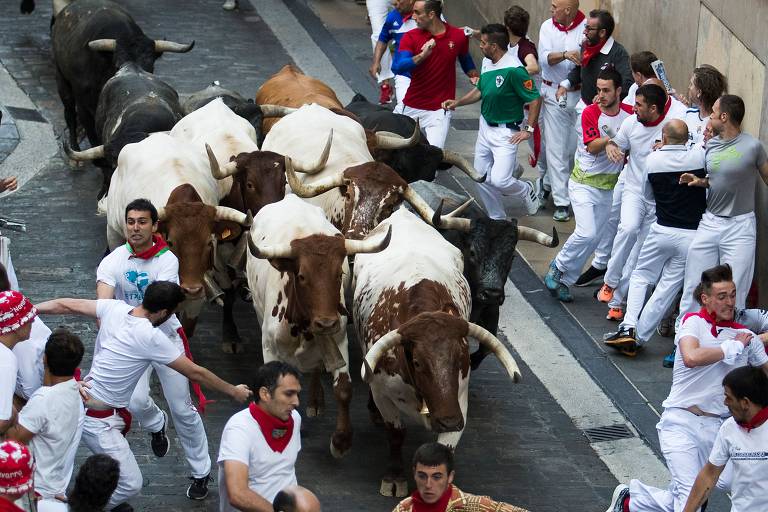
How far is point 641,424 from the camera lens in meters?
11.4

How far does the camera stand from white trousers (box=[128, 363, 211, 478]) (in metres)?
9.47

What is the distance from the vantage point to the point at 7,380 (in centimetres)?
810

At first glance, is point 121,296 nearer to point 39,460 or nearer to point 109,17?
point 39,460

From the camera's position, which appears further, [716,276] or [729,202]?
[729,202]

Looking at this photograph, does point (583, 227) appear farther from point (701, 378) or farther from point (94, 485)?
point (94, 485)

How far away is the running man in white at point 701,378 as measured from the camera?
8.97 meters

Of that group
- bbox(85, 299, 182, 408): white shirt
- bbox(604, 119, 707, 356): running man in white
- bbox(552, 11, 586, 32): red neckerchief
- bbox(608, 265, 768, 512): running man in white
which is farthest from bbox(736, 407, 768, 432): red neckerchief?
bbox(552, 11, 586, 32): red neckerchief

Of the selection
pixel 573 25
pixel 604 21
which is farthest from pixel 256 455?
pixel 573 25

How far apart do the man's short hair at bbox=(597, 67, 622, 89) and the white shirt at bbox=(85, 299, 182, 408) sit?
587 cm

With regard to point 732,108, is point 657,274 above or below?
below

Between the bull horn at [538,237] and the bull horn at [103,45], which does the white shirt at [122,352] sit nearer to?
the bull horn at [538,237]

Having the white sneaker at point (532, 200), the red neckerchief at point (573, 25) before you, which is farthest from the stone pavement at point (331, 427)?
the white sneaker at point (532, 200)

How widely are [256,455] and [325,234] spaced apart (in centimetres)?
290

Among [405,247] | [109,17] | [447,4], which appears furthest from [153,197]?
[447,4]
